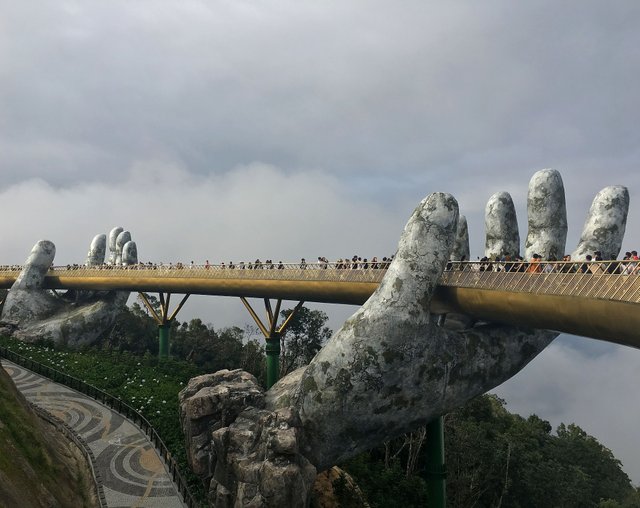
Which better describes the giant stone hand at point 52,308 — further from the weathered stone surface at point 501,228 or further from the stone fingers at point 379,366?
the weathered stone surface at point 501,228

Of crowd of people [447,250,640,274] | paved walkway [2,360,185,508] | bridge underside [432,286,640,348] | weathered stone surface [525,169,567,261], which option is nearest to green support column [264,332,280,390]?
paved walkway [2,360,185,508]

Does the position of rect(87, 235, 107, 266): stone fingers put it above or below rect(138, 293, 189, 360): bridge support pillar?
above

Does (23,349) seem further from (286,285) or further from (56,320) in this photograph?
(286,285)

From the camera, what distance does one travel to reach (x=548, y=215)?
22.8 metres

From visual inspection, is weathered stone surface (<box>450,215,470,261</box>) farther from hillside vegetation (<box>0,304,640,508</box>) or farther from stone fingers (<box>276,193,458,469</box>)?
hillside vegetation (<box>0,304,640,508</box>)

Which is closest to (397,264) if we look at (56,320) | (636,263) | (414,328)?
(414,328)

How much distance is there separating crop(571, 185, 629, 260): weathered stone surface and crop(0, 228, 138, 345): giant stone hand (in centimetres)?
4387

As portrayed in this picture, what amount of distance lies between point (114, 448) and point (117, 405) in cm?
587

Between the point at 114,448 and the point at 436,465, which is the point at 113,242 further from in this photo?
the point at 436,465

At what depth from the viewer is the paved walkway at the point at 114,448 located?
19562mm

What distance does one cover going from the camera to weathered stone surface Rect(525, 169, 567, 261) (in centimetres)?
2277

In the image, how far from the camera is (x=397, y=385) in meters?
19.4

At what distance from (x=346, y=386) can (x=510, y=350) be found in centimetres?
842

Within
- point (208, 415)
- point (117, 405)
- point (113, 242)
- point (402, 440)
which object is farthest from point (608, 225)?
point (113, 242)
